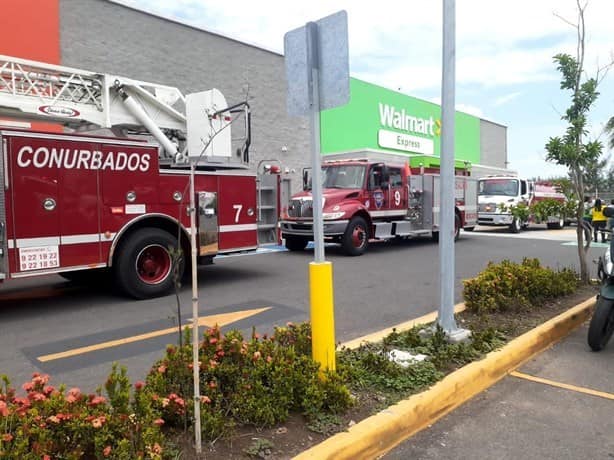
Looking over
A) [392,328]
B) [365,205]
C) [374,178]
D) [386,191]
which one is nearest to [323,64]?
[392,328]

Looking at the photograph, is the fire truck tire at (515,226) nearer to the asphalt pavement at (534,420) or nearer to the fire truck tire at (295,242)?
the fire truck tire at (295,242)

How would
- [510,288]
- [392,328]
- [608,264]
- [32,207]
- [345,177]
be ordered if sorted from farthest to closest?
[345,177]
[32,207]
[510,288]
[392,328]
[608,264]

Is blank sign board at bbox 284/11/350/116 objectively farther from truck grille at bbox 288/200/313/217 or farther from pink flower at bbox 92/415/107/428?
truck grille at bbox 288/200/313/217

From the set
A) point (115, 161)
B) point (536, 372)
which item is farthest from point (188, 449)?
point (115, 161)

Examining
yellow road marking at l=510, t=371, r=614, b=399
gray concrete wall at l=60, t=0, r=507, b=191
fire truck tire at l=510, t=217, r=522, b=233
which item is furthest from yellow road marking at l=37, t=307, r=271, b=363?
fire truck tire at l=510, t=217, r=522, b=233

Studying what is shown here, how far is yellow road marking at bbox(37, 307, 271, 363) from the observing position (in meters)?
5.16

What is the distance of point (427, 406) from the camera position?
12.0ft

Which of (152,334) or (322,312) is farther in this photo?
(152,334)

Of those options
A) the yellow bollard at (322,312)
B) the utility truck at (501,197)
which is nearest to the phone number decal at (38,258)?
the yellow bollard at (322,312)

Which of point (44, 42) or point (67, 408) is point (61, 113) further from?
point (44, 42)

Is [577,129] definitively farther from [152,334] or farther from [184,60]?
[184,60]

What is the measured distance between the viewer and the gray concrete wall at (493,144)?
35188 mm

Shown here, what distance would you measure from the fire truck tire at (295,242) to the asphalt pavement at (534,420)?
8953 mm

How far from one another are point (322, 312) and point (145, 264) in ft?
16.4
